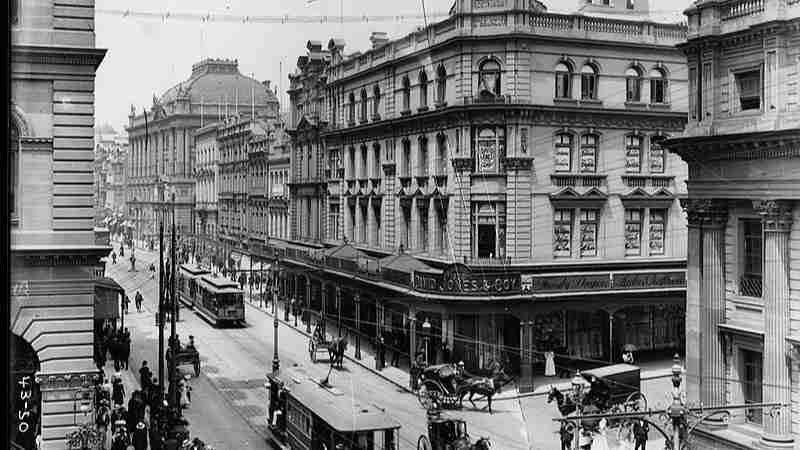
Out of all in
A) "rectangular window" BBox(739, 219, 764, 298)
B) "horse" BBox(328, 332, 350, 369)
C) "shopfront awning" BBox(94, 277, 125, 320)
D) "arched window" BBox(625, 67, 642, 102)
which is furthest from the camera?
"shopfront awning" BBox(94, 277, 125, 320)

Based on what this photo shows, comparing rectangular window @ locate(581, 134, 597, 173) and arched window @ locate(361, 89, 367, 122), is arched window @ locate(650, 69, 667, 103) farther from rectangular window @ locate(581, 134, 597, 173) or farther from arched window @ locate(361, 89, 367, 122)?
arched window @ locate(361, 89, 367, 122)

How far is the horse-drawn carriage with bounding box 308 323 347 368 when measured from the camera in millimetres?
22516

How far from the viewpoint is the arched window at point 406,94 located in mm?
25594

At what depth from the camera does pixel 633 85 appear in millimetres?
25188

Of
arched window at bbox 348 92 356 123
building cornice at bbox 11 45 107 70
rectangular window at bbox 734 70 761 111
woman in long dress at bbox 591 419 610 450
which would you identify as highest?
arched window at bbox 348 92 356 123

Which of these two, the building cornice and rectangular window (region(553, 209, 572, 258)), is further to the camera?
rectangular window (region(553, 209, 572, 258))

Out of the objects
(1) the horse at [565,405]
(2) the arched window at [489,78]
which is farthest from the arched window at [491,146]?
(1) the horse at [565,405]

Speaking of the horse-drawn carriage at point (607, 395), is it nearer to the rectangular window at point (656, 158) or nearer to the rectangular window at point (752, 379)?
the rectangular window at point (752, 379)

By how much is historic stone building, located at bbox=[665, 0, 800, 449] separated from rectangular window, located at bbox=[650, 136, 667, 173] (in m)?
9.12

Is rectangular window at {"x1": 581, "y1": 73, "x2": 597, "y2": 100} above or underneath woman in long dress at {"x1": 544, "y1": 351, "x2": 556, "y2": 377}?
above

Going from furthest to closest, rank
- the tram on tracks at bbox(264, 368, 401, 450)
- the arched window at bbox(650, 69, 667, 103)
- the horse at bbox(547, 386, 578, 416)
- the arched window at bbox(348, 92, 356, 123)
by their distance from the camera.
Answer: the arched window at bbox(348, 92, 356, 123) < the arched window at bbox(650, 69, 667, 103) < the horse at bbox(547, 386, 578, 416) < the tram on tracks at bbox(264, 368, 401, 450)

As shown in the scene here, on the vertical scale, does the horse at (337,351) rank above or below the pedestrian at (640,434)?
above

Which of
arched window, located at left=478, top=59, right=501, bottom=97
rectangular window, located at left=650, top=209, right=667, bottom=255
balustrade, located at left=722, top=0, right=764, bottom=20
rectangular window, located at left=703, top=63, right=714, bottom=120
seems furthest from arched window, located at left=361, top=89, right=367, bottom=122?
balustrade, located at left=722, top=0, right=764, bottom=20

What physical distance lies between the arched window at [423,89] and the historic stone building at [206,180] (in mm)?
6837
